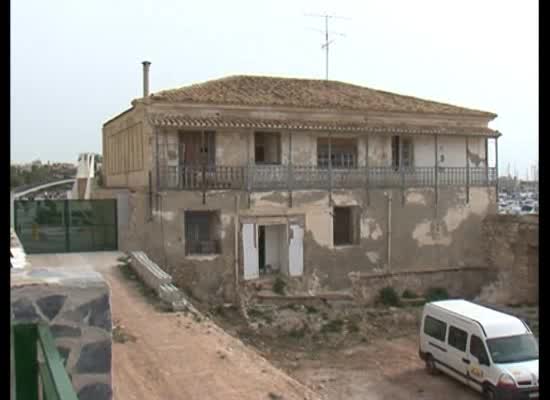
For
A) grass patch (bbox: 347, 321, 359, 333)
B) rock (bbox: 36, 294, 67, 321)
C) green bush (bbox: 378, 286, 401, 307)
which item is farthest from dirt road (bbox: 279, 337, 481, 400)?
rock (bbox: 36, 294, 67, 321)

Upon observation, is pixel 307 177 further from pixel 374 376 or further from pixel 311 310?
pixel 374 376

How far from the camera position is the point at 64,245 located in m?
22.3

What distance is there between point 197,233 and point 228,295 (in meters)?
2.44

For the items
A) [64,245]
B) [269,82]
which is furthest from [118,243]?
[269,82]

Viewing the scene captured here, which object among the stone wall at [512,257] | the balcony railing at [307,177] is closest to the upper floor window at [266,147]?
the balcony railing at [307,177]

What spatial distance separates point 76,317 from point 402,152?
864 inches

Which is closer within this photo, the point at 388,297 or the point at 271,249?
the point at 271,249

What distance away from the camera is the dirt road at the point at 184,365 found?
1034 centimetres

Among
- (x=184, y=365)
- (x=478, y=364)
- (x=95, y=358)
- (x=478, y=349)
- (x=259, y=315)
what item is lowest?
(x=259, y=315)

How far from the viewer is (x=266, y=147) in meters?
23.3

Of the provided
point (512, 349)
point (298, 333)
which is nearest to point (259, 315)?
point (298, 333)

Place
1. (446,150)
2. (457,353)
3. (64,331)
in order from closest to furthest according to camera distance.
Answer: (64,331) → (457,353) → (446,150)
